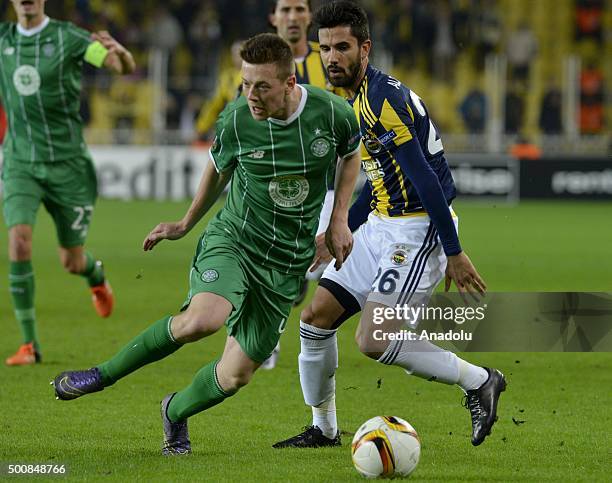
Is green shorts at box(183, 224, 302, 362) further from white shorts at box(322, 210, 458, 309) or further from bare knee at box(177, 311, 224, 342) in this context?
white shorts at box(322, 210, 458, 309)

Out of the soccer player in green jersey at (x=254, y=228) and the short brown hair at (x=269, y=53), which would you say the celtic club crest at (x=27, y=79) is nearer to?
the soccer player in green jersey at (x=254, y=228)

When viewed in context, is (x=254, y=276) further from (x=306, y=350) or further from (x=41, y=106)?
(x=41, y=106)

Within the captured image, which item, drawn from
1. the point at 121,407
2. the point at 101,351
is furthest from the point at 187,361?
the point at 121,407

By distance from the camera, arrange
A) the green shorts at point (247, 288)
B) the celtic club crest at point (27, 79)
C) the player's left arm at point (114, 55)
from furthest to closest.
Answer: the celtic club crest at point (27, 79) < the player's left arm at point (114, 55) < the green shorts at point (247, 288)

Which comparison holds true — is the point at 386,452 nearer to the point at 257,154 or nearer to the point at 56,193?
the point at 257,154

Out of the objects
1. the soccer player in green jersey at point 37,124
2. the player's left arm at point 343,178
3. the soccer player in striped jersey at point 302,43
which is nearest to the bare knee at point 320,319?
the player's left arm at point 343,178

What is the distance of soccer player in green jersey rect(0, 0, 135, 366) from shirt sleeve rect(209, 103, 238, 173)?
9.27ft

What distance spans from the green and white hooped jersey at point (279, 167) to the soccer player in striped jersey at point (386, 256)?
0.28 meters

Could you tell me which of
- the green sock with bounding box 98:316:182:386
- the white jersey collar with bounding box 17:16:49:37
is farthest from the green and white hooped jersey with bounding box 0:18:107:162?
the green sock with bounding box 98:316:182:386

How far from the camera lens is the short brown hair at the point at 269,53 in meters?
5.23

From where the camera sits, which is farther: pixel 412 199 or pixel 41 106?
pixel 41 106

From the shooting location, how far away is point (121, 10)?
84.7 feet

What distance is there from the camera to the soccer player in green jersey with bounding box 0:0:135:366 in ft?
27.1

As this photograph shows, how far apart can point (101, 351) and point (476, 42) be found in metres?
17.8
